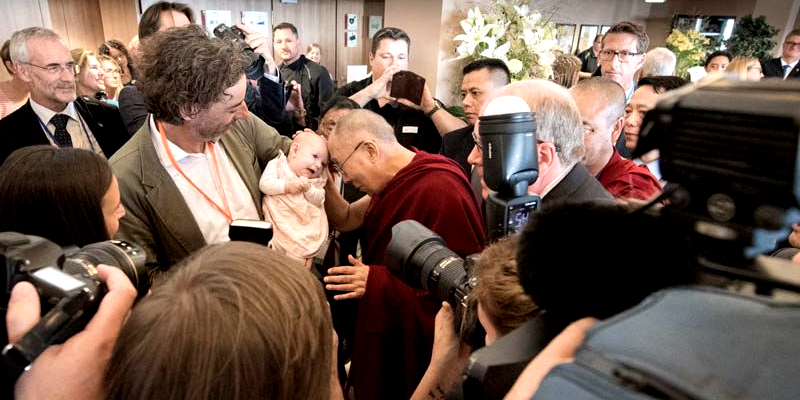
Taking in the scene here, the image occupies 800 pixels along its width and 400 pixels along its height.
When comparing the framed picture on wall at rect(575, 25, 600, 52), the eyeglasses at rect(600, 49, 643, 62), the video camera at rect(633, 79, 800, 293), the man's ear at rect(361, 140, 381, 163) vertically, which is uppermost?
the framed picture on wall at rect(575, 25, 600, 52)

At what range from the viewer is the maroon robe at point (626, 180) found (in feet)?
5.16

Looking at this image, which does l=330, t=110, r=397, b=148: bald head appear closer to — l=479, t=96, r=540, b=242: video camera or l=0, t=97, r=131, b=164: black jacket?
l=479, t=96, r=540, b=242: video camera

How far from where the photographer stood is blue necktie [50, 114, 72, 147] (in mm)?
1736

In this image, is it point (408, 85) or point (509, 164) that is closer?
point (509, 164)

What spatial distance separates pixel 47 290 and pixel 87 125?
170 centimetres

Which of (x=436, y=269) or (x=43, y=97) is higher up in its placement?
(x=43, y=97)

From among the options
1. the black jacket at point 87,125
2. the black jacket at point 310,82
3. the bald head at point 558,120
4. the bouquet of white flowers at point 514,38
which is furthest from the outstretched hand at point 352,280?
the black jacket at point 310,82

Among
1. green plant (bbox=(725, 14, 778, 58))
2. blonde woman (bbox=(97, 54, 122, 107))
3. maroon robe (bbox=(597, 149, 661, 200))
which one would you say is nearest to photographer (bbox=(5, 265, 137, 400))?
maroon robe (bbox=(597, 149, 661, 200))

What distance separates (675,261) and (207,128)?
119 cm

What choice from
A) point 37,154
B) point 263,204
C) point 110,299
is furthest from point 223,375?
point 263,204

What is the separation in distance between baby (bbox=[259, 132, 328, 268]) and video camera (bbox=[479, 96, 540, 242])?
88cm

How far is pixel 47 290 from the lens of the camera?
1.59 ft

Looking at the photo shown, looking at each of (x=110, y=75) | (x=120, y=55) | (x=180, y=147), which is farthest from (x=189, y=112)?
(x=120, y=55)

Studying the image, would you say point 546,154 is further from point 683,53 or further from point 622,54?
point 683,53
